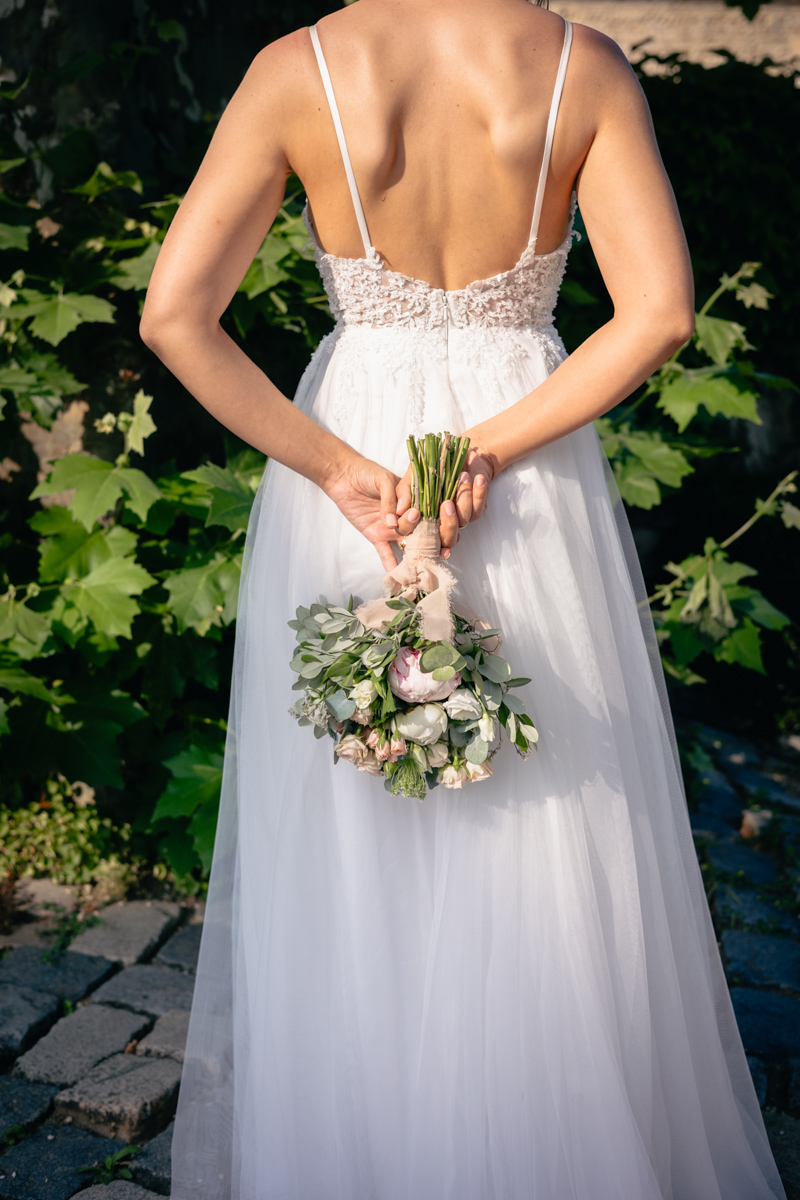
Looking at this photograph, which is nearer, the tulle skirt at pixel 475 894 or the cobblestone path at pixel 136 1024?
the tulle skirt at pixel 475 894

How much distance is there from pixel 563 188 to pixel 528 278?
15cm

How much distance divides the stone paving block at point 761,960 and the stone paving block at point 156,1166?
5.40ft

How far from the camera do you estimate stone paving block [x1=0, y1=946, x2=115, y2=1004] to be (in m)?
2.66

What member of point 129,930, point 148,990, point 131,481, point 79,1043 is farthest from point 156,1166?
point 131,481

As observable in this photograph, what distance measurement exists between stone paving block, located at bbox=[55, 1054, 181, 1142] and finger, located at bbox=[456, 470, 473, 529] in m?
1.64

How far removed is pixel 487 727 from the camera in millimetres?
1330

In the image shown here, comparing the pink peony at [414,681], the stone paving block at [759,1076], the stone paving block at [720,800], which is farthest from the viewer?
the stone paving block at [720,800]

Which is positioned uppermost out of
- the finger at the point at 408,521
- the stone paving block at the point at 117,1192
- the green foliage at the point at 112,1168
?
the finger at the point at 408,521

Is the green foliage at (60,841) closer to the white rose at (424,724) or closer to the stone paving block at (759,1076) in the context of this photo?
the stone paving block at (759,1076)

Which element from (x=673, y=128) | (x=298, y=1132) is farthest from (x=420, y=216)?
(x=673, y=128)

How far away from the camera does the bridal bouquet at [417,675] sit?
1316 mm

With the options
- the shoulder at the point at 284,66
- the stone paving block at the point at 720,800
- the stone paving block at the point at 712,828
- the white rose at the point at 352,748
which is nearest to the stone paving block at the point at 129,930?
the white rose at the point at 352,748

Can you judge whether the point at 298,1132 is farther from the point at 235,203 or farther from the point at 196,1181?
the point at 235,203

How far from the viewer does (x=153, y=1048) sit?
2.40m
